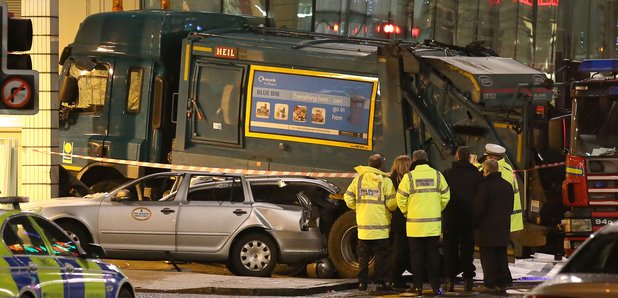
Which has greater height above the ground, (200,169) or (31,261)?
(200,169)

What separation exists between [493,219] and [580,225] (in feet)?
5.87

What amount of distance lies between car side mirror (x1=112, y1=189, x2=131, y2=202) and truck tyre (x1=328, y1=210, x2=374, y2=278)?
265 cm

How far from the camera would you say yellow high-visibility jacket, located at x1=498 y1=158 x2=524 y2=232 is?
53.5 feet

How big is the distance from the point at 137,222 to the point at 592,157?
19.0ft

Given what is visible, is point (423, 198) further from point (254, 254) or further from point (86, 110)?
point (86, 110)

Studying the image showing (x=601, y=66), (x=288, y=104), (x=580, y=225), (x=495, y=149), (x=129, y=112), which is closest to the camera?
(x=495, y=149)

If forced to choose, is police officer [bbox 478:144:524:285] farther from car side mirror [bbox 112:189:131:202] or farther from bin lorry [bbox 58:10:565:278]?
car side mirror [bbox 112:189:131:202]

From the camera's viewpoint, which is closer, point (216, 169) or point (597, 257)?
point (597, 257)

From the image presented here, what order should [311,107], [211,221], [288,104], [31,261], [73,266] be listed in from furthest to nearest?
1. [288,104]
2. [311,107]
3. [211,221]
4. [73,266]
5. [31,261]

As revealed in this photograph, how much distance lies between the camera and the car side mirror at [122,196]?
59.3 feet

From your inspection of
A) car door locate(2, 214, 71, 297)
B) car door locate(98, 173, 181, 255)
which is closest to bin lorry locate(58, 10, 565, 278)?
car door locate(98, 173, 181, 255)

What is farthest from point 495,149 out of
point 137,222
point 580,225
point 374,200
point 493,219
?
point 137,222

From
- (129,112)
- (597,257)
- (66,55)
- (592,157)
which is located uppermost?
(66,55)

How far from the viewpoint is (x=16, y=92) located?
496 inches
